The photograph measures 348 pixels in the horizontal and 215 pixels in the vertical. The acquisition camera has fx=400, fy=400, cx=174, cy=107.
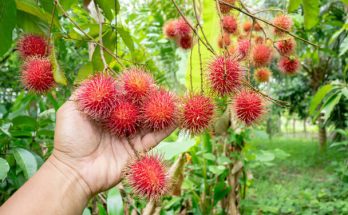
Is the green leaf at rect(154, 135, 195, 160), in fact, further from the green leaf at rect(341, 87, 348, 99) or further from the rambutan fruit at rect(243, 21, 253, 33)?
the green leaf at rect(341, 87, 348, 99)

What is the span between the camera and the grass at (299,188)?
2893mm

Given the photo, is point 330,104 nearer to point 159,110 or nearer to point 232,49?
point 232,49

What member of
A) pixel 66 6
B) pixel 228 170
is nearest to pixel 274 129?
pixel 228 170

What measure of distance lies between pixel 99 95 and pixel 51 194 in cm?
29

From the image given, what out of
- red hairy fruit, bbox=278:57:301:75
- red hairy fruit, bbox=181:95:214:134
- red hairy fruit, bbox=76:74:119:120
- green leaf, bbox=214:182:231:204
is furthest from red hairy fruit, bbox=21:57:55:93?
green leaf, bbox=214:182:231:204

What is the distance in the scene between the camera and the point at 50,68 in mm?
950

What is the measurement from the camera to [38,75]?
944 millimetres

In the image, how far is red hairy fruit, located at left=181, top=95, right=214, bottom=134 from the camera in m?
0.86

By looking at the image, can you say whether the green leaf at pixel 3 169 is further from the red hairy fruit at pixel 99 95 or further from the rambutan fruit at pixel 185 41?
the rambutan fruit at pixel 185 41

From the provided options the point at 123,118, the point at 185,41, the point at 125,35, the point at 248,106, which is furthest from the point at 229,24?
the point at 123,118

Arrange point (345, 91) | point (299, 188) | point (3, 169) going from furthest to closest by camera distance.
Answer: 1. point (299, 188)
2. point (345, 91)
3. point (3, 169)

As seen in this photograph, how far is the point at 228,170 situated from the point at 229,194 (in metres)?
0.12

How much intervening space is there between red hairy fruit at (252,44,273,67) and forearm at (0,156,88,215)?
2.18 feet

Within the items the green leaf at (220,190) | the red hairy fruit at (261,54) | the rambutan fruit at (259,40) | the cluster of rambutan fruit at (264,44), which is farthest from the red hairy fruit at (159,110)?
the green leaf at (220,190)
